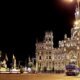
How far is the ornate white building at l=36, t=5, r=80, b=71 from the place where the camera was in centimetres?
16462

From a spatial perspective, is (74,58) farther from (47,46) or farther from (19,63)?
(19,63)

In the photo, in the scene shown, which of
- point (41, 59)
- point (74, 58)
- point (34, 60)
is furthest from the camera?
point (34, 60)

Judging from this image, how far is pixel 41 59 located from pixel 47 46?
276 inches

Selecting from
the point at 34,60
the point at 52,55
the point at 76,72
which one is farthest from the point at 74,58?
the point at 76,72

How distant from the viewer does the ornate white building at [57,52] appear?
16462 centimetres

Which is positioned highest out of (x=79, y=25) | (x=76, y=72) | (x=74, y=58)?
(x=79, y=25)

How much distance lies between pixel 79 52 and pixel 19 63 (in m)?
30.8

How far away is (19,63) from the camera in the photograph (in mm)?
176875

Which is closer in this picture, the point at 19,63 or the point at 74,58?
the point at 74,58

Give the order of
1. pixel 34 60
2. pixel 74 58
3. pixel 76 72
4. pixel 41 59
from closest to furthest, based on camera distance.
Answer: pixel 76 72, pixel 74 58, pixel 41 59, pixel 34 60

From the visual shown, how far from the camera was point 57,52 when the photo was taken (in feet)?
561

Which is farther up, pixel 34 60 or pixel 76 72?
pixel 34 60

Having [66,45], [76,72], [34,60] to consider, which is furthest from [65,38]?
[76,72]

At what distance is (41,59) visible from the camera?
561ft
